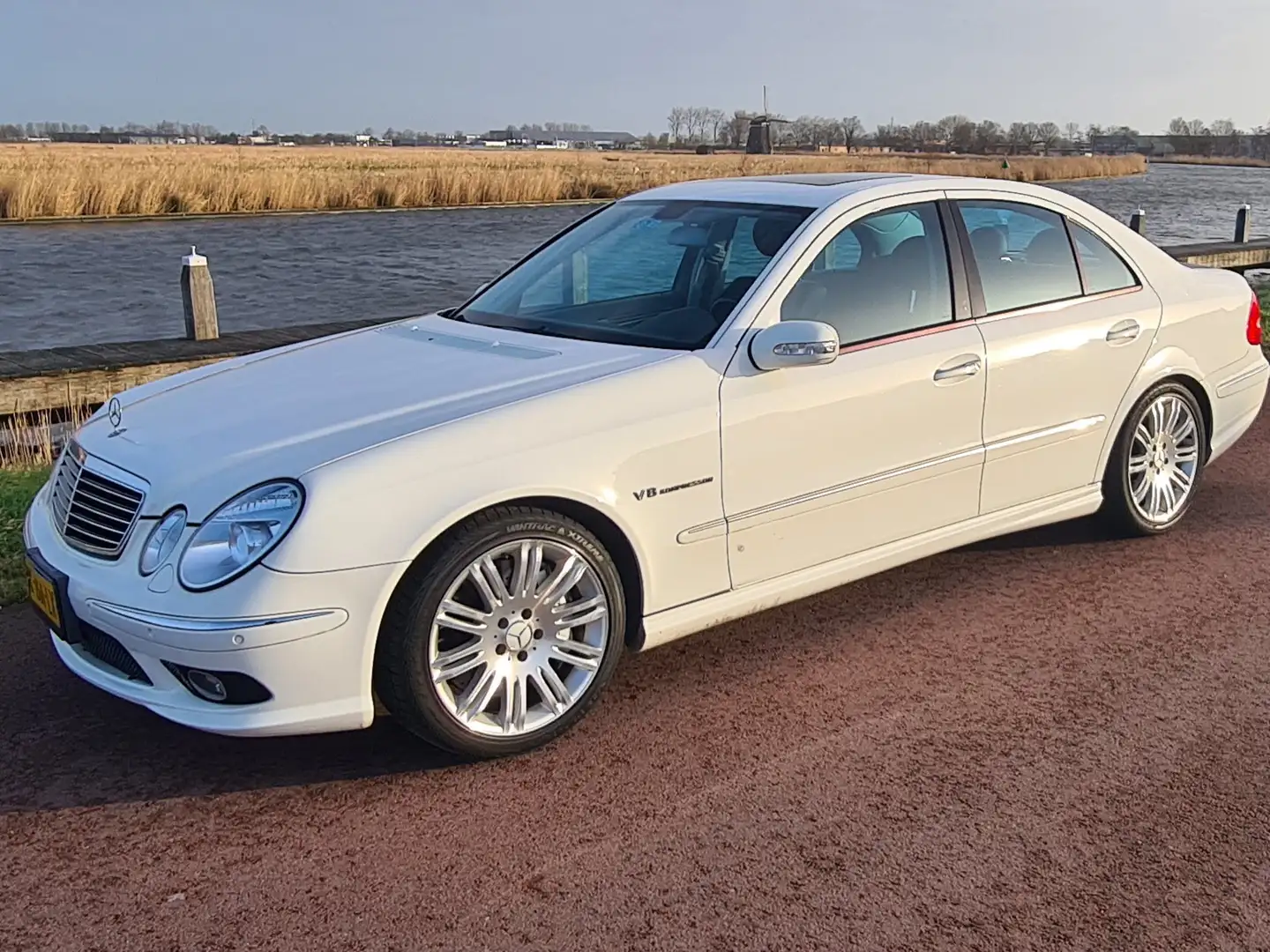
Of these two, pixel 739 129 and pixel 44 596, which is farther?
pixel 739 129

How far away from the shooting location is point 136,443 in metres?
3.87

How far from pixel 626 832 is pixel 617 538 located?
0.94m

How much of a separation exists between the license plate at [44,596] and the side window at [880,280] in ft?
8.11

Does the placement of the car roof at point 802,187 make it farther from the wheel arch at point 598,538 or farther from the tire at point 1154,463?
the wheel arch at point 598,538

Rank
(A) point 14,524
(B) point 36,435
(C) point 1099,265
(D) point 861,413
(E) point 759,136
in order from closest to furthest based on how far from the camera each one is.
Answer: (D) point 861,413
(C) point 1099,265
(A) point 14,524
(B) point 36,435
(E) point 759,136

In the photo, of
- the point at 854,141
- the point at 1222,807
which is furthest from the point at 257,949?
the point at 854,141

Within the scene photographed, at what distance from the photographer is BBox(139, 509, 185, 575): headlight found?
3.46 meters

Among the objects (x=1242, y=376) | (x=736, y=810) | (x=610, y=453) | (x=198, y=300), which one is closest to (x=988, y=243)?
(x=1242, y=376)

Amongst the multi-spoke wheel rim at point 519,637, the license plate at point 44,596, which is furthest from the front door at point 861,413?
the license plate at point 44,596

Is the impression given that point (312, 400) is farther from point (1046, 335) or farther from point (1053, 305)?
point (1053, 305)

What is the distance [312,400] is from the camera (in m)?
3.96

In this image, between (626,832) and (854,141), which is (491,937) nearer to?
(626,832)

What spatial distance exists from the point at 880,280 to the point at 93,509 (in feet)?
9.10

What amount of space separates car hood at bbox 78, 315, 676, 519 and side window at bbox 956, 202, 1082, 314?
1.56 metres
